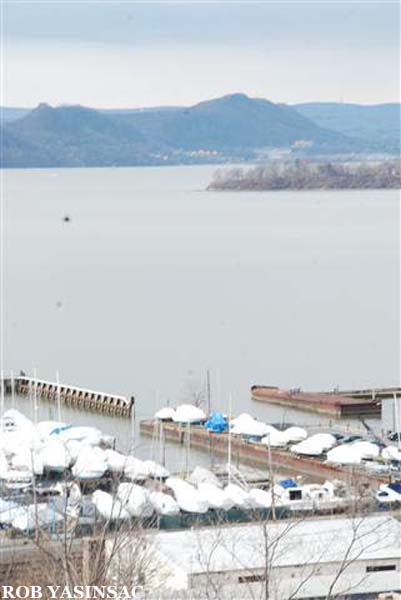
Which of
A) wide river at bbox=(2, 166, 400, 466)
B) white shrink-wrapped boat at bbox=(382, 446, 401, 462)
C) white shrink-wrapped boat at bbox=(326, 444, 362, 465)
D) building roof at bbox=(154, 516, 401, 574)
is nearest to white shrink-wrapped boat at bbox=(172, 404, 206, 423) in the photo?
wide river at bbox=(2, 166, 400, 466)

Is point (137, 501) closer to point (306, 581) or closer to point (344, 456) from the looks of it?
point (306, 581)

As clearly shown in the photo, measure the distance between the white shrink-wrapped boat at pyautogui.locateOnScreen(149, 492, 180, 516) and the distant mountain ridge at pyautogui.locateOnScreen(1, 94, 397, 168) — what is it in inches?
3045

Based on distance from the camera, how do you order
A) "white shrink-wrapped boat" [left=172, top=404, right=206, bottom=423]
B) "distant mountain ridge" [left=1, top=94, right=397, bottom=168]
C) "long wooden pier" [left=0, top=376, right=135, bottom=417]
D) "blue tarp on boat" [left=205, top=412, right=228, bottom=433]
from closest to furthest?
"blue tarp on boat" [left=205, top=412, right=228, bottom=433] → "white shrink-wrapped boat" [left=172, top=404, right=206, bottom=423] → "long wooden pier" [left=0, top=376, right=135, bottom=417] → "distant mountain ridge" [left=1, top=94, right=397, bottom=168]

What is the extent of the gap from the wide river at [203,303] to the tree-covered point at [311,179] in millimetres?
20103

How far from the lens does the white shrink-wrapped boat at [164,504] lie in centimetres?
798

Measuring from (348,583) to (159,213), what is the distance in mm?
42838

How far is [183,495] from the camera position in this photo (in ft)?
27.5

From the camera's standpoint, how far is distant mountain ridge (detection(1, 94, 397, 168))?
88.0 meters

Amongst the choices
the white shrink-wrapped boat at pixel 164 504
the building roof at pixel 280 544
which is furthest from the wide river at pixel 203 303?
the building roof at pixel 280 544

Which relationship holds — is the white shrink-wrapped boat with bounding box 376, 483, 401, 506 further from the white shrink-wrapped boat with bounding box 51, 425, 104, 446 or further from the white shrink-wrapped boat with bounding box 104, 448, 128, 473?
the white shrink-wrapped boat with bounding box 51, 425, 104, 446

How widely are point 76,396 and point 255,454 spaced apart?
3.25m

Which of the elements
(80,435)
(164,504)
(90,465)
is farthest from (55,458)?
(164,504)

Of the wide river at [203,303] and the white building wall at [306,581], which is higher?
the wide river at [203,303]

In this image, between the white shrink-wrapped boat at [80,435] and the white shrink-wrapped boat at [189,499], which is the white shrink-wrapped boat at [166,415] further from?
the white shrink-wrapped boat at [189,499]
